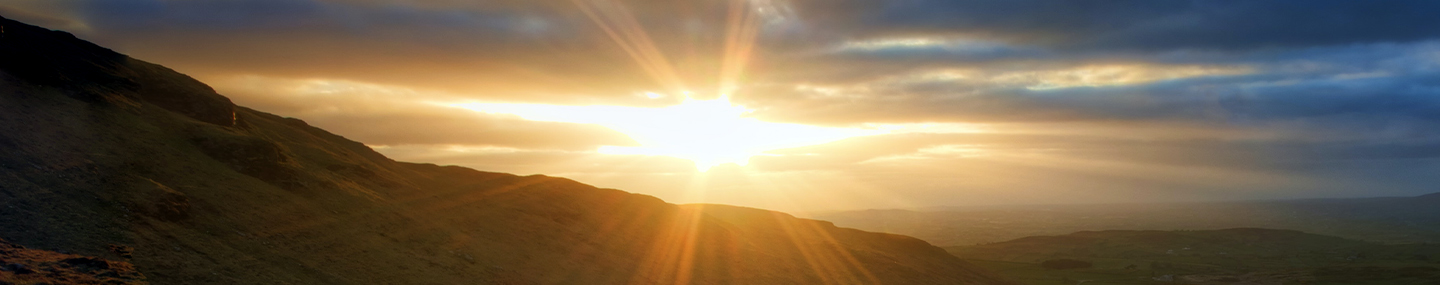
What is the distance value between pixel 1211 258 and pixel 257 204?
132 metres

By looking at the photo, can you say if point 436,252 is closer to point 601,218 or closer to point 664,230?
point 601,218

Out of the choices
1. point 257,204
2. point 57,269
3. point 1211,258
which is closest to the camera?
point 57,269

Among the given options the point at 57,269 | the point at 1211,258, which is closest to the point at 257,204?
the point at 57,269

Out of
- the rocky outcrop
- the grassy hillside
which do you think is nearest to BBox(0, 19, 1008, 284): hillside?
the rocky outcrop

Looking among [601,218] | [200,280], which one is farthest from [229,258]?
[601,218]

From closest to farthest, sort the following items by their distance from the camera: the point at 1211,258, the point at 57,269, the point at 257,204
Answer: the point at 57,269
the point at 257,204
the point at 1211,258

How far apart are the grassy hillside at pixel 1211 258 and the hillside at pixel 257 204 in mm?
56815

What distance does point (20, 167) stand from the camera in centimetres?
1861

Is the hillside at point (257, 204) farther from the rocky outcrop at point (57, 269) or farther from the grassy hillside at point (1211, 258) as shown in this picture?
the grassy hillside at point (1211, 258)

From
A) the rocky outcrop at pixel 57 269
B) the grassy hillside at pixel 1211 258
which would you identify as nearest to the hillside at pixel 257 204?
the rocky outcrop at pixel 57 269

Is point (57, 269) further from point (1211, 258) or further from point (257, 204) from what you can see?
point (1211, 258)

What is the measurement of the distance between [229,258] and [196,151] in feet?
28.9

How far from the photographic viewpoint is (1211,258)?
11462 centimetres

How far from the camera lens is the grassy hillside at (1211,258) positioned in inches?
3329
